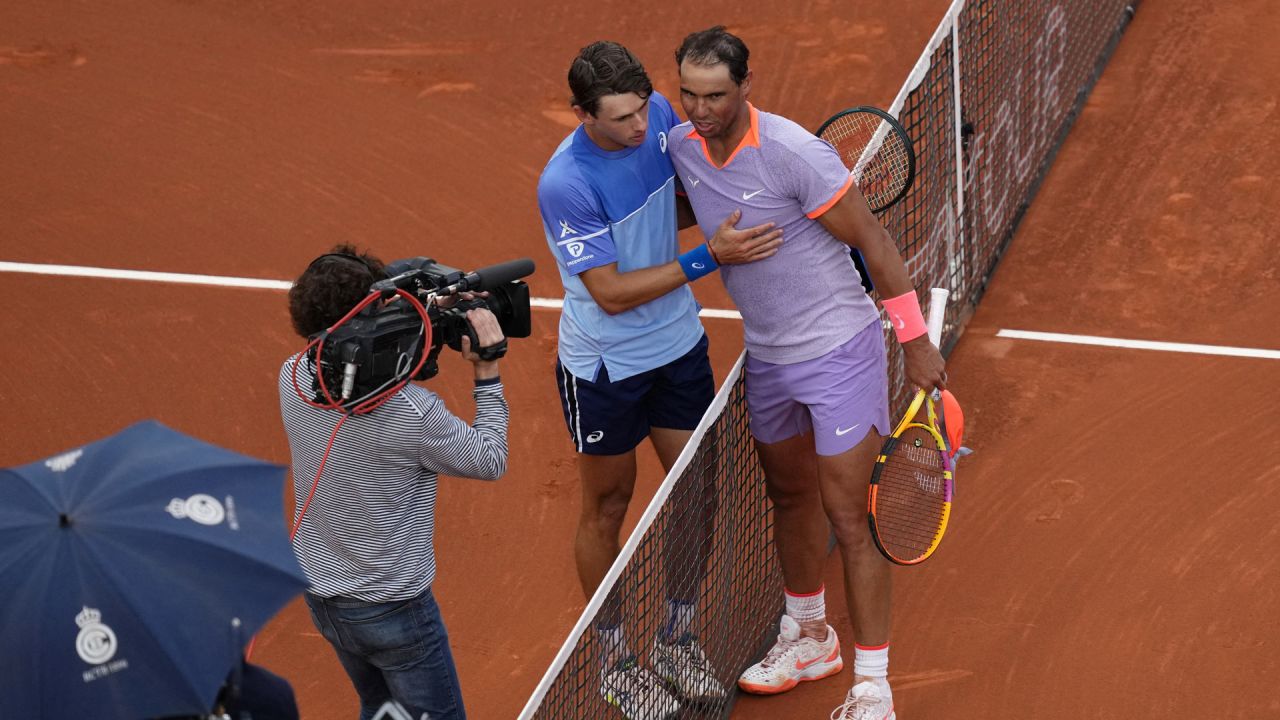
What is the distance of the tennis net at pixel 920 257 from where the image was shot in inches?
192

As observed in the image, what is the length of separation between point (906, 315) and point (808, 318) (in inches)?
12.5

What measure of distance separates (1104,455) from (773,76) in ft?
13.6

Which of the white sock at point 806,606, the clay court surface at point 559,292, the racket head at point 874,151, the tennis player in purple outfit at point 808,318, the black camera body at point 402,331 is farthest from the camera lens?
the clay court surface at point 559,292

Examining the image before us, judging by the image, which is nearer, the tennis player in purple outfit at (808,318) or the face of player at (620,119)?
the tennis player in purple outfit at (808,318)

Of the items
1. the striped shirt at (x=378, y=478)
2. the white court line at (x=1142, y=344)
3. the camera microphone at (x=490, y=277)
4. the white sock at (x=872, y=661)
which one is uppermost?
the camera microphone at (x=490, y=277)

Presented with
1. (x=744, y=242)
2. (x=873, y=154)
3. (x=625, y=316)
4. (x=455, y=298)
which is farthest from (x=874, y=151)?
(x=455, y=298)

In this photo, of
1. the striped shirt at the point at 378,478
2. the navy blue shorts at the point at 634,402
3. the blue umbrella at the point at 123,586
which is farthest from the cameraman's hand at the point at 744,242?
the blue umbrella at the point at 123,586

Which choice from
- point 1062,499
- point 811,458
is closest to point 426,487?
point 811,458

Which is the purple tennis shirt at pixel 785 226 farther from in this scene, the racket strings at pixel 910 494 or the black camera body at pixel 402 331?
the black camera body at pixel 402 331

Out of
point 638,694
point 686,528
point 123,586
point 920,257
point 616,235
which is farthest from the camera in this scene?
point 920,257

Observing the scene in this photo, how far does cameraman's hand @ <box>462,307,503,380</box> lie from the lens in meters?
4.54

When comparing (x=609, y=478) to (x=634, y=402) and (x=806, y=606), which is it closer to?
(x=634, y=402)

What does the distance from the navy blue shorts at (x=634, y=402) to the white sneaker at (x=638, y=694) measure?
30.5 inches

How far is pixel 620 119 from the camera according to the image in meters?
4.88
